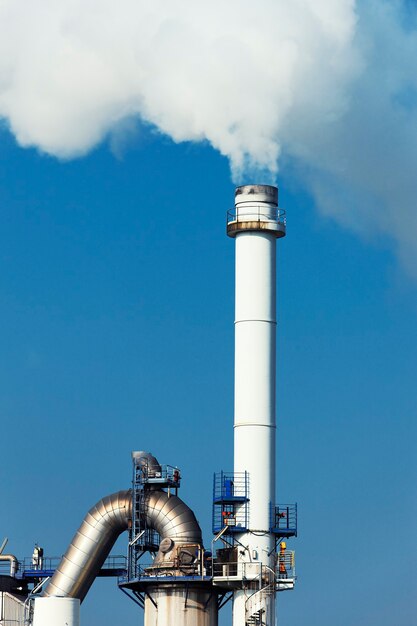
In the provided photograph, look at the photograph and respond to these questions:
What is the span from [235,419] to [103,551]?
34.2ft

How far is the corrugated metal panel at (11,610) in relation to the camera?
3777 inches

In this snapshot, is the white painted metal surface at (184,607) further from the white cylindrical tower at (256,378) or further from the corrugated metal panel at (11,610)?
the corrugated metal panel at (11,610)

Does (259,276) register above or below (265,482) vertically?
above

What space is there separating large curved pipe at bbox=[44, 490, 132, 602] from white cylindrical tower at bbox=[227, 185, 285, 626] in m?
7.29

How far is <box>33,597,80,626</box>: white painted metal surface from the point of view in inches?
3607

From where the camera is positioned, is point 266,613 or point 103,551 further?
point 103,551

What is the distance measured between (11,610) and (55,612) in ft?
20.2

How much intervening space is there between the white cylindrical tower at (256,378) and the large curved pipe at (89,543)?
7.29m

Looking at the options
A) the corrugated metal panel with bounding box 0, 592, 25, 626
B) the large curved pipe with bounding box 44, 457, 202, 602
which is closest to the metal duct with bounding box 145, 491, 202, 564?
the large curved pipe with bounding box 44, 457, 202, 602

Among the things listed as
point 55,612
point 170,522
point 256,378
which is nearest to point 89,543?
point 170,522

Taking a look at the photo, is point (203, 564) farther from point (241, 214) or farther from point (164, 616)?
point (241, 214)

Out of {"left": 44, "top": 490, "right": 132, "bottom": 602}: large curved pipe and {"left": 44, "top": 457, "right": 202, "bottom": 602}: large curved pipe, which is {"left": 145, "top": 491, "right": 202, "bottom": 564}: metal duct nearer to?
A: {"left": 44, "top": 457, "right": 202, "bottom": 602}: large curved pipe

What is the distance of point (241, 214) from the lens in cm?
9681

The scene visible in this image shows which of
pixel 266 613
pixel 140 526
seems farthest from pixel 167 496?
pixel 266 613
